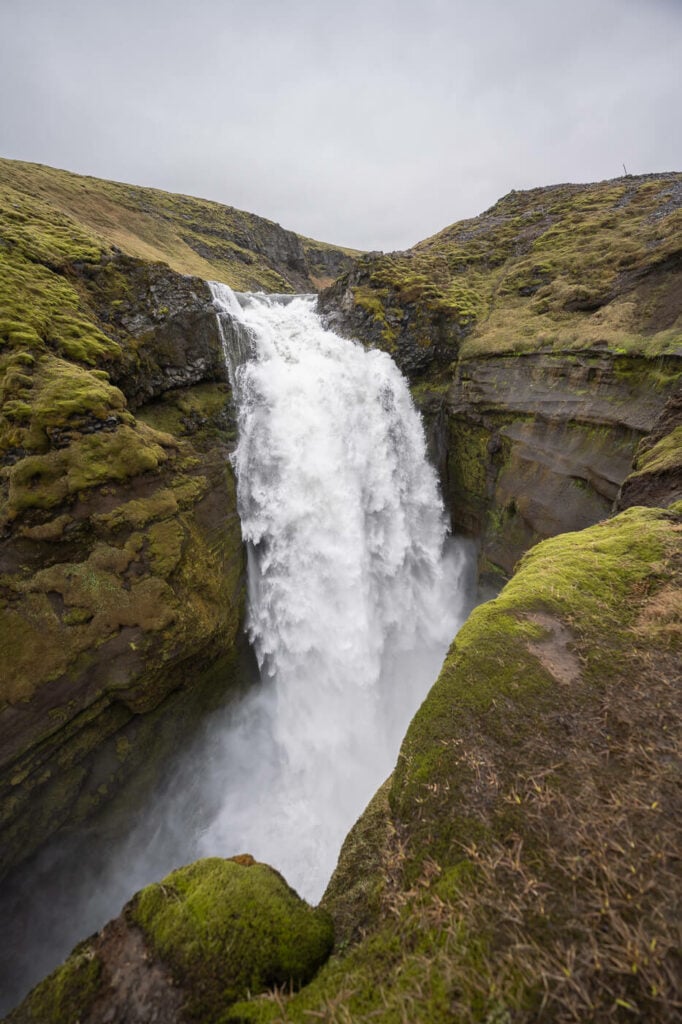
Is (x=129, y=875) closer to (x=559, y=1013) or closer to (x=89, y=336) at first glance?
(x=559, y=1013)

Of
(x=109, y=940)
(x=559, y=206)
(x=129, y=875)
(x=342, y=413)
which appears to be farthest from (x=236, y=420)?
(x=559, y=206)

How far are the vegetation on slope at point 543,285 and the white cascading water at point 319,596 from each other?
12.4ft

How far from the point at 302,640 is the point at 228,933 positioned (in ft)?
30.3

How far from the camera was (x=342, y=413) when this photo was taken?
45.7 feet

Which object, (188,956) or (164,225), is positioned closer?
(188,956)

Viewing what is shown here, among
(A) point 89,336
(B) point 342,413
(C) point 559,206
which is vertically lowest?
(B) point 342,413

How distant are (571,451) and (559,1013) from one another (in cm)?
1280

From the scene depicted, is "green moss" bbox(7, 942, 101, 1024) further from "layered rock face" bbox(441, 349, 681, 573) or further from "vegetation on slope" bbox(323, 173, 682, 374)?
"vegetation on slope" bbox(323, 173, 682, 374)

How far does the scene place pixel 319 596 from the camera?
1229cm

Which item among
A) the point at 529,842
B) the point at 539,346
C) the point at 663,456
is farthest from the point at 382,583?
the point at 529,842

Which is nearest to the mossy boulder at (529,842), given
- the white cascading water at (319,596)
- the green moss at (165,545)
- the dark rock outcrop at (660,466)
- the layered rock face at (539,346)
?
the dark rock outcrop at (660,466)

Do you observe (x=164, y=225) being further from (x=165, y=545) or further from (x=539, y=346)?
(x=165, y=545)

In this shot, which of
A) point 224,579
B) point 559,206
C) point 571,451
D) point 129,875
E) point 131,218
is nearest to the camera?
point 129,875

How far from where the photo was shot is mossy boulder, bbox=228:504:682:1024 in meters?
2.12
